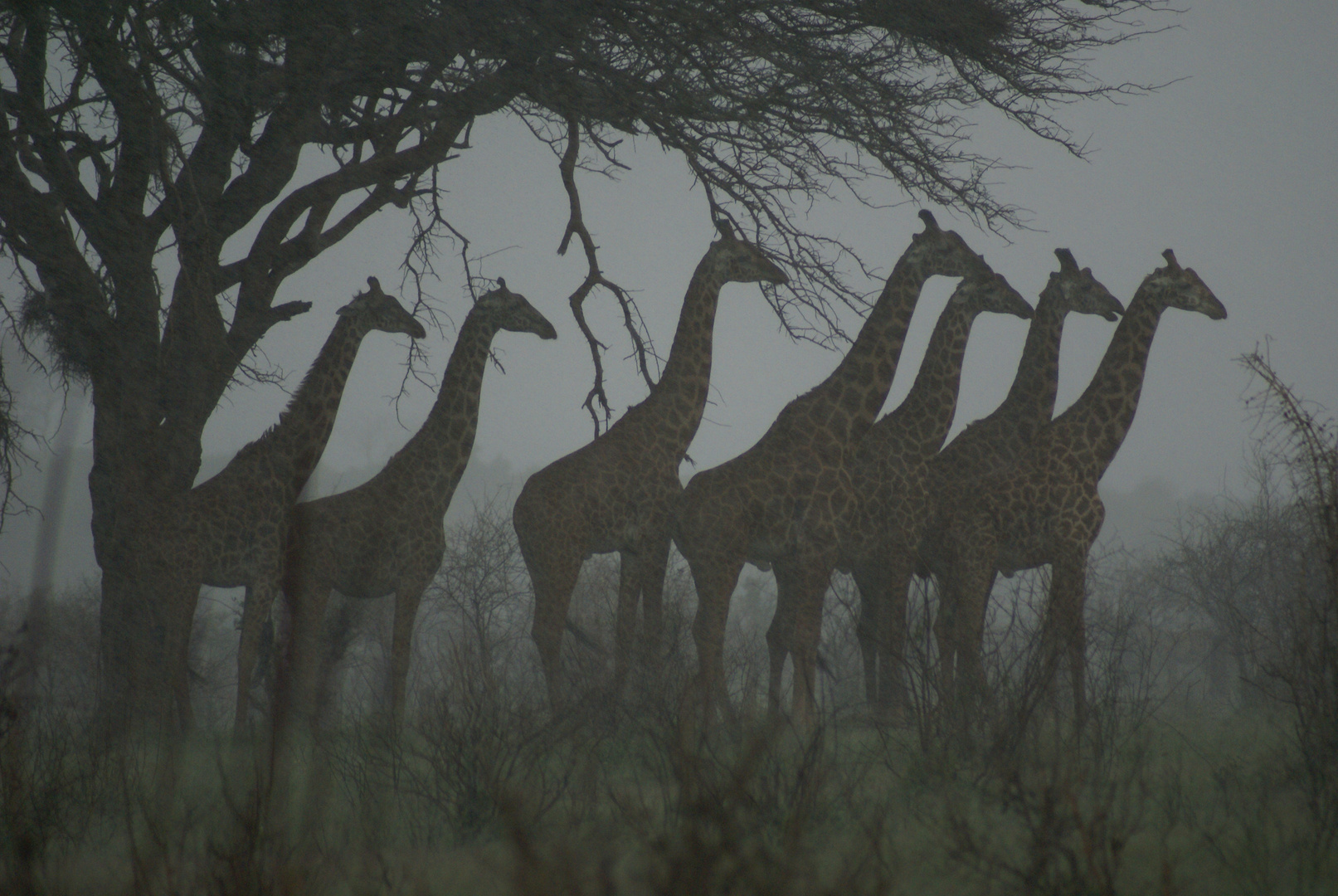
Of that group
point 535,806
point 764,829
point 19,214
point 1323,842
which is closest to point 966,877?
point 764,829

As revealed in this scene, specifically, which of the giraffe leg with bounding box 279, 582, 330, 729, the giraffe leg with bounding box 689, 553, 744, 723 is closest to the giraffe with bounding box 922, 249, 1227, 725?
the giraffe leg with bounding box 689, 553, 744, 723

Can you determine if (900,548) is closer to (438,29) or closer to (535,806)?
(535,806)

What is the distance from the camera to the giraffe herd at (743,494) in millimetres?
6855

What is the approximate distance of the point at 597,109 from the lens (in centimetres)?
Result: 741

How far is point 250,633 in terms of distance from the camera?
22.4 ft

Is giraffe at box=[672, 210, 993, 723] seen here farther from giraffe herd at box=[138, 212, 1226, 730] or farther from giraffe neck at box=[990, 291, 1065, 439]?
giraffe neck at box=[990, 291, 1065, 439]

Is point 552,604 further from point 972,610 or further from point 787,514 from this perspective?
point 972,610

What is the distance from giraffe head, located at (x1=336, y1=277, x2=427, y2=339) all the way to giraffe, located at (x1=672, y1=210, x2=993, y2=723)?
2.32 meters

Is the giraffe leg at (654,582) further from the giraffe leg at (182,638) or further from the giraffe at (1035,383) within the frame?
the giraffe leg at (182,638)

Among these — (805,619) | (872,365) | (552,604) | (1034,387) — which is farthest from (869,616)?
(552,604)

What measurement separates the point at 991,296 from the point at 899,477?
1504 millimetres

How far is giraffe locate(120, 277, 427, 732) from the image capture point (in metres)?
6.75

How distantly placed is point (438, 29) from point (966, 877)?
5404 millimetres

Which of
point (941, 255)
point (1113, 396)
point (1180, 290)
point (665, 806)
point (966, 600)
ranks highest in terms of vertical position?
point (941, 255)
